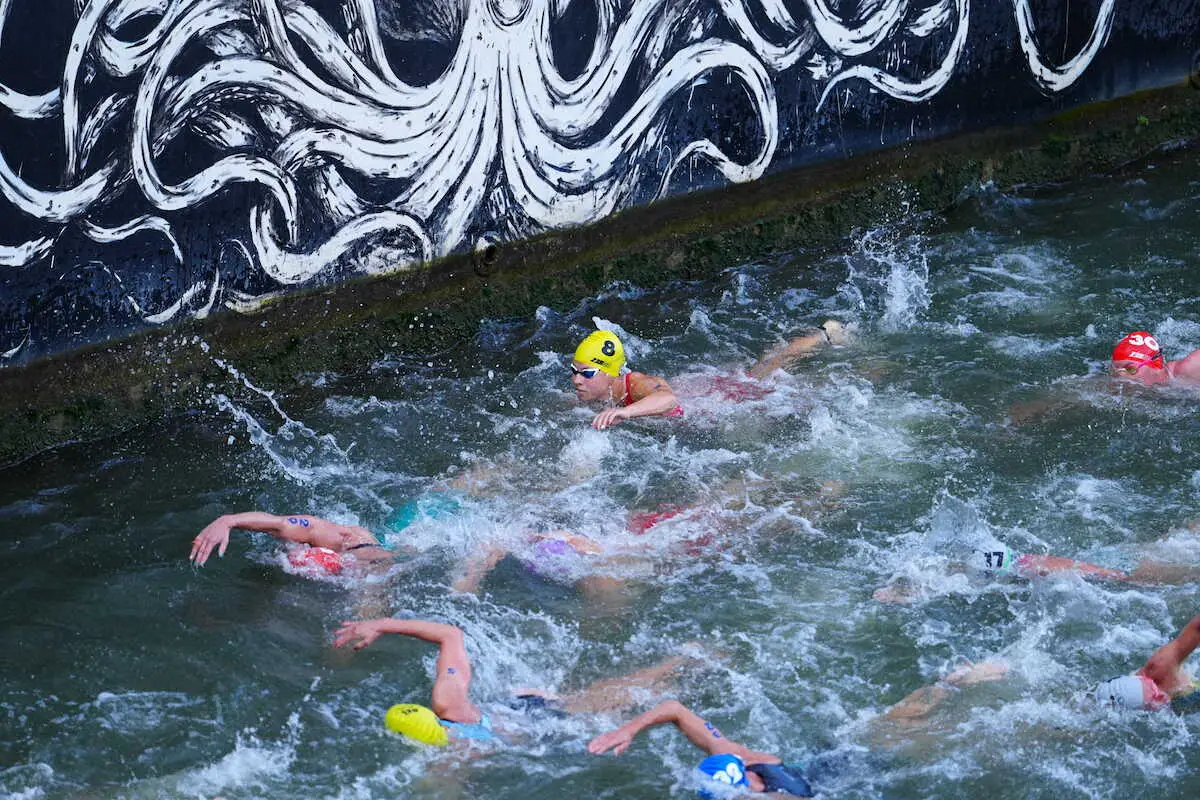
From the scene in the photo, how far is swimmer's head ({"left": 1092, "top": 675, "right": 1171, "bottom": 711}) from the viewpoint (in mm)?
7355

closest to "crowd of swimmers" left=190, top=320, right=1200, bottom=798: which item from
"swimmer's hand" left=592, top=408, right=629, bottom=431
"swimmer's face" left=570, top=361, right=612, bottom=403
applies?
"swimmer's hand" left=592, top=408, right=629, bottom=431

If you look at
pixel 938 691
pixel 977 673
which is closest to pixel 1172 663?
pixel 977 673

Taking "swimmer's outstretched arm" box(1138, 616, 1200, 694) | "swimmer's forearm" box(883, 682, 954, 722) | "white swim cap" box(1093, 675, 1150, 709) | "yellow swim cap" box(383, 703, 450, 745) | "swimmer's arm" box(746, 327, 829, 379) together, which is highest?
"swimmer's arm" box(746, 327, 829, 379)

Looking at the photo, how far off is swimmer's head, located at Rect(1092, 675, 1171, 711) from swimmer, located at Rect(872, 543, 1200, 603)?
118 cm

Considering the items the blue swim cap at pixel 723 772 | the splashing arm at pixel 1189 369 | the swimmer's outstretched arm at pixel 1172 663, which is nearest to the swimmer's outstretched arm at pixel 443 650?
the blue swim cap at pixel 723 772

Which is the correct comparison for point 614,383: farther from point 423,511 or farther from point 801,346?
point 423,511

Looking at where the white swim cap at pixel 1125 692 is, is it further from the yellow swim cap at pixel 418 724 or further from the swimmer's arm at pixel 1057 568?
the yellow swim cap at pixel 418 724

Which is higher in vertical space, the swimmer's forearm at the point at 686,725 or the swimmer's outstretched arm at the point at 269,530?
the swimmer's outstretched arm at the point at 269,530

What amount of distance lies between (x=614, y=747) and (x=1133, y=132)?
11840 mm

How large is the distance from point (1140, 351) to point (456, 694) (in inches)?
244

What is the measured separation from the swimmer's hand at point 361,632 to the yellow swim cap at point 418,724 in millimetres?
623

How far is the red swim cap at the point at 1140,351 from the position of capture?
425 inches

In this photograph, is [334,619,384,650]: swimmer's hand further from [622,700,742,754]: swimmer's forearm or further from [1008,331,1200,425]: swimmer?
[1008,331,1200,425]: swimmer

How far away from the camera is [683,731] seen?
7.25m
